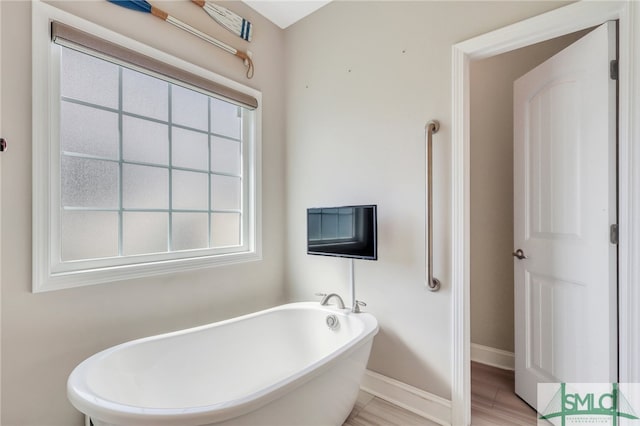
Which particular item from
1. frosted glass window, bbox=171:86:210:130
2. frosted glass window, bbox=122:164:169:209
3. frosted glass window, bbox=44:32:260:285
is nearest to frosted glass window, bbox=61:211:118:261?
frosted glass window, bbox=44:32:260:285

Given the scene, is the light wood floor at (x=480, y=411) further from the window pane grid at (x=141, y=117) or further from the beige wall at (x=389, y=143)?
the window pane grid at (x=141, y=117)

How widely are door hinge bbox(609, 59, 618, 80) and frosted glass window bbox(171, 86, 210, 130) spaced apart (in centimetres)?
219

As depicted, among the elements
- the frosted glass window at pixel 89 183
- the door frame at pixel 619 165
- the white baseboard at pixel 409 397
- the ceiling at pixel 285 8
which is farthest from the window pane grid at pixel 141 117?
the white baseboard at pixel 409 397

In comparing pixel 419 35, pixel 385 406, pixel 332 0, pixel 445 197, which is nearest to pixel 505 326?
pixel 385 406

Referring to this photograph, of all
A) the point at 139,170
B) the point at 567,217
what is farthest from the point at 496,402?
the point at 139,170

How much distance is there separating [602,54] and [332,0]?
1.63 m

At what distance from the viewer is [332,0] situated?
212 centimetres

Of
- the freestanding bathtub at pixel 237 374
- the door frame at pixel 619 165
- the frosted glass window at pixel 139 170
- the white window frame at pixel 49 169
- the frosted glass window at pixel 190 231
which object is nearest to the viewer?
the freestanding bathtub at pixel 237 374

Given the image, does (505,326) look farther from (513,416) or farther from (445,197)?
(445,197)

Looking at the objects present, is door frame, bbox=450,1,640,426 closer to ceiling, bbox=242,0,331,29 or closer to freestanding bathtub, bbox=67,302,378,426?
freestanding bathtub, bbox=67,302,378,426

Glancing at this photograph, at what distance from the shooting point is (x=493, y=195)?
2.29m

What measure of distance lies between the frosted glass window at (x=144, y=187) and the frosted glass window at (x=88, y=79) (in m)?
0.37

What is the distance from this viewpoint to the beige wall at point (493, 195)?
2221 mm

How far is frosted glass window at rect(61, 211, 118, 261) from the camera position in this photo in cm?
145
